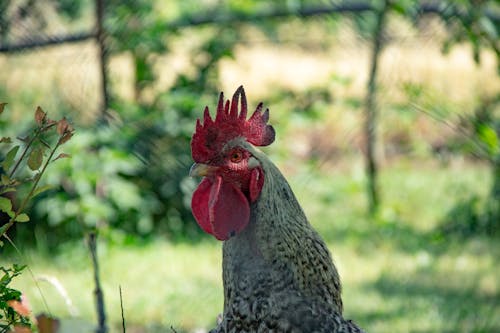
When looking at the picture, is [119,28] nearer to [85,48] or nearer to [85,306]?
[85,48]

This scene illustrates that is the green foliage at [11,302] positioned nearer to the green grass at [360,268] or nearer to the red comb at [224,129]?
the red comb at [224,129]

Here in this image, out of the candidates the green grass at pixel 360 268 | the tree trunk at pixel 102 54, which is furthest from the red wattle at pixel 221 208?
the tree trunk at pixel 102 54

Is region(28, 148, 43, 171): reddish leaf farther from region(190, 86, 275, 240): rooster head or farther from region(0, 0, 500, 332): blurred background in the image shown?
region(0, 0, 500, 332): blurred background

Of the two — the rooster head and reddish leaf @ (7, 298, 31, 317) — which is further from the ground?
the rooster head

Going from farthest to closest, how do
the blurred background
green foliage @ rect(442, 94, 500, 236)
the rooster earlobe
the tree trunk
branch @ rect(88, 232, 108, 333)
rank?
green foliage @ rect(442, 94, 500, 236), the tree trunk, the blurred background, branch @ rect(88, 232, 108, 333), the rooster earlobe

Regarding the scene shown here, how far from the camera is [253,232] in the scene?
2627 mm

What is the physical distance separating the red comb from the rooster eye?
0.05 m

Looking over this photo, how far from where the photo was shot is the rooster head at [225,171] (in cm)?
261

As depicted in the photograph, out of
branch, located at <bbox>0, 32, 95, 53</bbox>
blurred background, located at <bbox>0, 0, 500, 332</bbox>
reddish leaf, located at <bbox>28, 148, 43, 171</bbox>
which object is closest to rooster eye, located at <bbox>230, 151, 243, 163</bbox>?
reddish leaf, located at <bbox>28, 148, 43, 171</bbox>

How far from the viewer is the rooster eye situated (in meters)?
2.64

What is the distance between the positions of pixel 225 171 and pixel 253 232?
20 centimetres

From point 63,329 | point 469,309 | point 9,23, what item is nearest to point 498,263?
point 469,309

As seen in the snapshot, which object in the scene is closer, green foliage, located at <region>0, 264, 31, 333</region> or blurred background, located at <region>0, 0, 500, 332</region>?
green foliage, located at <region>0, 264, 31, 333</region>

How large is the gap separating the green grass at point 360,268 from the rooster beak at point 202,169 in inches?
77.8
